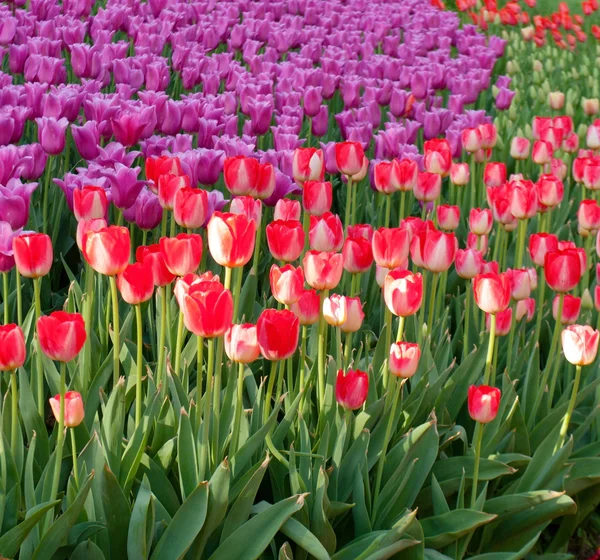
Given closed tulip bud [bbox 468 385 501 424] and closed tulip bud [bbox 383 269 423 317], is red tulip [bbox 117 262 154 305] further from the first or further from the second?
closed tulip bud [bbox 468 385 501 424]

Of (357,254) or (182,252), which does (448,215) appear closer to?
(357,254)

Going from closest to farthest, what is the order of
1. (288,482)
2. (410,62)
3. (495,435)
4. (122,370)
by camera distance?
(288,482), (495,435), (122,370), (410,62)

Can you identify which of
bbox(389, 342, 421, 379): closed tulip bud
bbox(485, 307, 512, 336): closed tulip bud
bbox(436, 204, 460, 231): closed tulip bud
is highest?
bbox(389, 342, 421, 379): closed tulip bud

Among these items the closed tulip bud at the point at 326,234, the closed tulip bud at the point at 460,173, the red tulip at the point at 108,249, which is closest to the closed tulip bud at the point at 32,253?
the red tulip at the point at 108,249

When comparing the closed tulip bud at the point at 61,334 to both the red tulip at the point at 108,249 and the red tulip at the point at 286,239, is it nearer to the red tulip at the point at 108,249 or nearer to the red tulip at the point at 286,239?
the red tulip at the point at 108,249

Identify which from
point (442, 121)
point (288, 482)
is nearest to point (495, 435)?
point (288, 482)

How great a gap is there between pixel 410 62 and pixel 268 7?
4.69ft

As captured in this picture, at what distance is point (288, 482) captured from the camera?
6.98 feet

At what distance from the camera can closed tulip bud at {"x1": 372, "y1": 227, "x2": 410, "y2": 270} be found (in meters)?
2.12

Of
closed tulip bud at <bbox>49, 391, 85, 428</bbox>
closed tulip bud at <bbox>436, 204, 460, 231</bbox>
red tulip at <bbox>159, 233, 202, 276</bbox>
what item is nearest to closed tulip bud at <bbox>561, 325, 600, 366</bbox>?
red tulip at <bbox>159, 233, 202, 276</bbox>

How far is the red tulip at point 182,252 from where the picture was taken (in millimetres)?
1827

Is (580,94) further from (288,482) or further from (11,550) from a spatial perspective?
(11,550)

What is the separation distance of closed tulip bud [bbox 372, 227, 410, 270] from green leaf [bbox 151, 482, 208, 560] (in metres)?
0.72

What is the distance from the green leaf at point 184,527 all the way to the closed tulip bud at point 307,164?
4.34 ft
